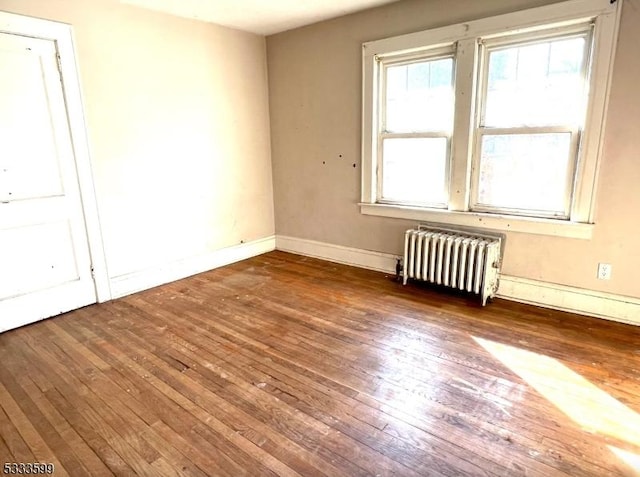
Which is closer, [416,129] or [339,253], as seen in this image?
[416,129]

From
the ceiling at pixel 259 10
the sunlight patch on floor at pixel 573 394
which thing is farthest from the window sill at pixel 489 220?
the ceiling at pixel 259 10

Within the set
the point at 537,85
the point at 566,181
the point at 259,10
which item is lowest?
the point at 566,181

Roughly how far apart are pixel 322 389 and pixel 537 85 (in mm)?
2768

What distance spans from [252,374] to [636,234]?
2.85 m

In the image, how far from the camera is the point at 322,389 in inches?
85.8

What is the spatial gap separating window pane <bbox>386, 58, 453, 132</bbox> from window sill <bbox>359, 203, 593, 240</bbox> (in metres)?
0.77

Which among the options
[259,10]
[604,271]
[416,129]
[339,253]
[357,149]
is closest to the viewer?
[604,271]

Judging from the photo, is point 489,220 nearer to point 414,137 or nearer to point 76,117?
point 414,137

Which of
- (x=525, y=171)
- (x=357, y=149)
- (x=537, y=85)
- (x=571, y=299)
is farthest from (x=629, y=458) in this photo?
(x=357, y=149)

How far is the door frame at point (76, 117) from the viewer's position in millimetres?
2811

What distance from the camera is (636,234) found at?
2.78 metres

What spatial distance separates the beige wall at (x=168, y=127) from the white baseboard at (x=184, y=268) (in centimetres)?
7

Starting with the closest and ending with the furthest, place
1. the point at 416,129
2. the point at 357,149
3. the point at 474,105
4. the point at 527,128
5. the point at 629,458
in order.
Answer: the point at 629,458 → the point at 527,128 → the point at 474,105 → the point at 416,129 → the point at 357,149

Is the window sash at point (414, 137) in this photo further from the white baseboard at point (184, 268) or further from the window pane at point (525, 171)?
the white baseboard at point (184, 268)
